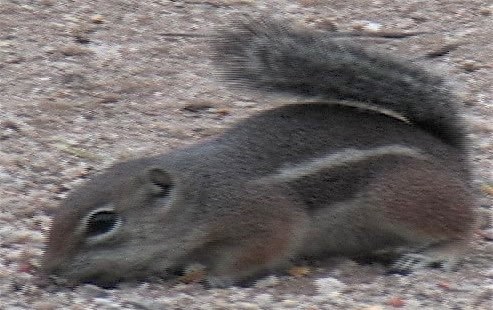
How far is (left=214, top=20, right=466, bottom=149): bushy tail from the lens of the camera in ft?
13.6

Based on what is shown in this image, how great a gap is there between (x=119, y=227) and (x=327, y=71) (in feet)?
2.96

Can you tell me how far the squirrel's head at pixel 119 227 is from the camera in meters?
3.79

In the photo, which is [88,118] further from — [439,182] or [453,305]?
[453,305]

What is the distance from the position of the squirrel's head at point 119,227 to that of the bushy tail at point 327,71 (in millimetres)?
473

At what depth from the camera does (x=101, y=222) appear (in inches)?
151

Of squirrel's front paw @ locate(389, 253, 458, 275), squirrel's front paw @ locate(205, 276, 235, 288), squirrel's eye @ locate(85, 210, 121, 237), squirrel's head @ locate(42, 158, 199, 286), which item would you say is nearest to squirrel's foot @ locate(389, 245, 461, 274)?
squirrel's front paw @ locate(389, 253, 458, 275)

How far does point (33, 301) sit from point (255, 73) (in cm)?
108

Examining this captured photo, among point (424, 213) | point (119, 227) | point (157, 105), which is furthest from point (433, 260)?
point (157, 105)

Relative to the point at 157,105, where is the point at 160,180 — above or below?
below

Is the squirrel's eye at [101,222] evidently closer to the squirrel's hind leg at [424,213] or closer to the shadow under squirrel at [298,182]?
the shadow under squirrel at [298,182]

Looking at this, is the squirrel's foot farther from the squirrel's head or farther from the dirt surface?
the squirrel's head

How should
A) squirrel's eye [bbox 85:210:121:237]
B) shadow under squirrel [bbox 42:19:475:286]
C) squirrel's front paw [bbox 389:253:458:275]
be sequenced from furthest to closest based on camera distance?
squirrel's front paw [bbox 389:253:458:275]
shadow under squirrel [bbox 42:19:475:286]
squirrel's eye [bbox 85:210:121:237]

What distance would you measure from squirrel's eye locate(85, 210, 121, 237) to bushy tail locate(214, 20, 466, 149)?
0.68 meters

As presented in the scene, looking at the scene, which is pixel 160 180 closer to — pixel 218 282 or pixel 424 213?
pixel 218 282
